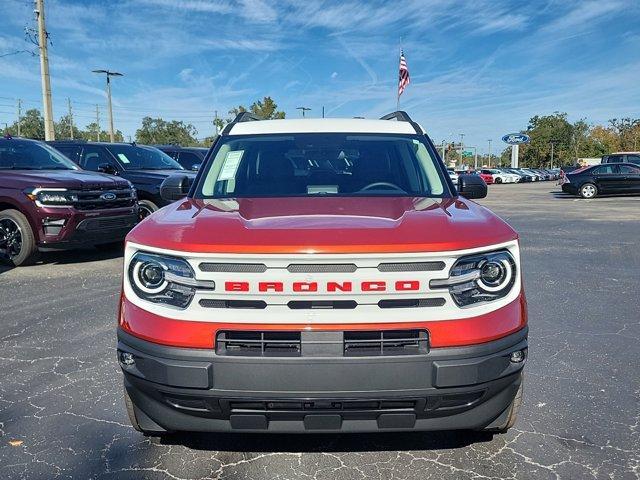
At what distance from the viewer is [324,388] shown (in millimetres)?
2115

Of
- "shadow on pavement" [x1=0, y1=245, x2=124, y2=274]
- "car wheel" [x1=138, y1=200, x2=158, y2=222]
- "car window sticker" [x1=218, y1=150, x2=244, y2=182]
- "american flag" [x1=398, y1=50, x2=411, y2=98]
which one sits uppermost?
"american flag" [x1=398, y1=50, x2=411, y2=98]

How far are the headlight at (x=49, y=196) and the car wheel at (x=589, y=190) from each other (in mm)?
22835

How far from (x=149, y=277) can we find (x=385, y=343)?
3.48ft

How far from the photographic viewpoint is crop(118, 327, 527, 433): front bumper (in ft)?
6.92

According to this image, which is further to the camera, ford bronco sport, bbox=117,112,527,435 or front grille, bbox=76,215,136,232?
front grille, bbox=76,215,136,232

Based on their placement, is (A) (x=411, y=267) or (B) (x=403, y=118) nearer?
(A) (x=411, y=267)

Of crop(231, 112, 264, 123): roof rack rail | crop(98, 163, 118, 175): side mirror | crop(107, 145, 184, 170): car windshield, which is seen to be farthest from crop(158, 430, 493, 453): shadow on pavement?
crop(107, 145, 184, 170): car windshield

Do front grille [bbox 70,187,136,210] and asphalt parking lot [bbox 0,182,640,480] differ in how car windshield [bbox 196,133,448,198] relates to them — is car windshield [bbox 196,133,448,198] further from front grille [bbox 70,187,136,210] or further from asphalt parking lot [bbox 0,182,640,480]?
front grille [bbox 70,187,136,210]

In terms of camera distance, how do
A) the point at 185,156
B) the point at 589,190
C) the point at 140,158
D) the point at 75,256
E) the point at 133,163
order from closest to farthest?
the point at 75,256
the point at 133,163
the point at 140,158
the point at 185,156
the point at 589,190

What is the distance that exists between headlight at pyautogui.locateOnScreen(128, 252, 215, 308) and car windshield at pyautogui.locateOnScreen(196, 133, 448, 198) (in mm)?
1078

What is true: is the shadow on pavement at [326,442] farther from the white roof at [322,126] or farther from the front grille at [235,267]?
the white roof at [322,126]

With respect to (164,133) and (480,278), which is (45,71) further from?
(164,133)

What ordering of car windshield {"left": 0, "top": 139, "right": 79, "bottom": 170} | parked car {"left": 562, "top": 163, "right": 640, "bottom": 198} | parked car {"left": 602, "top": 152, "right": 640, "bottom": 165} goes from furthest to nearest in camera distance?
parked car {"left": 602, "top": 152, "right": 640, "bottom": 165} → parked car {"left": 562, "top": 163, "right": 640, "bottom": 198} → car windshield {"left": 0, "top": 139, "right": 79, "bottom": 170}

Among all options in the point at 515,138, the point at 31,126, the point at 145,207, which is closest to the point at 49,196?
the point at 145,207
